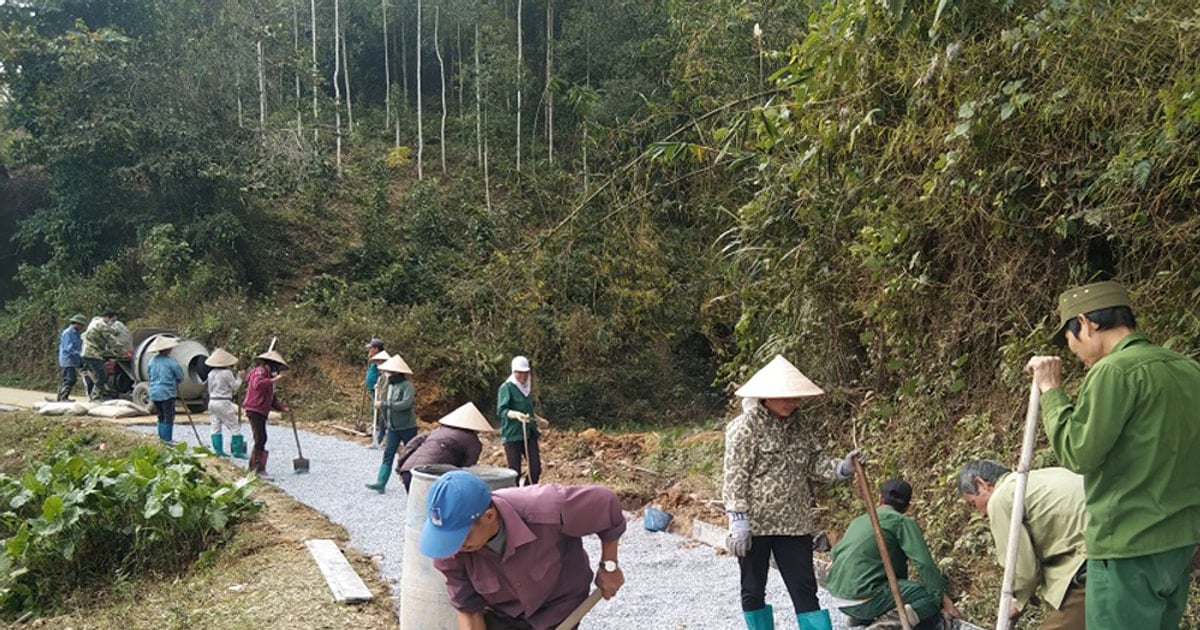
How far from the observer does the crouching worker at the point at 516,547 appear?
10.5ft

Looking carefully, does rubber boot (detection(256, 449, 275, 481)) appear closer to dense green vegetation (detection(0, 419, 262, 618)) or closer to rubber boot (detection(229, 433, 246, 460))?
rubber boot (detection(229, 433, 246, 460))

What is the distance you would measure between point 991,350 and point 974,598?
5.47 feet

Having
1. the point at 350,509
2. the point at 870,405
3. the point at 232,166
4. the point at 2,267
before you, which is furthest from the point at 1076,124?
the point at 2,267

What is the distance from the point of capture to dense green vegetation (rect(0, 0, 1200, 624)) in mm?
5293

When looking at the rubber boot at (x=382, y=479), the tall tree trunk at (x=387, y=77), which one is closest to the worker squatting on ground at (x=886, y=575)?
the rubber boot at (x=382, y=479)

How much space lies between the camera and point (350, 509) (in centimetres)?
907

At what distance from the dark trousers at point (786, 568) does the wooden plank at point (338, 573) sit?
2.65 metres

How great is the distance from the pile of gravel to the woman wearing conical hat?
2.53ft

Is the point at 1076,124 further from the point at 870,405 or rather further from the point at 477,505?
the point at 477,505

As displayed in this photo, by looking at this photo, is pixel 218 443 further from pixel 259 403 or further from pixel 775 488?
pixel 775 488

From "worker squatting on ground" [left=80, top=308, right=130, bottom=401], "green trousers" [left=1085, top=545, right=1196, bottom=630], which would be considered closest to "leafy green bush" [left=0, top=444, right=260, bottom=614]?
"green trousers" [left=1085, top=545, right=1196, bottom=630]

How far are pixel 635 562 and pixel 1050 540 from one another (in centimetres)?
364

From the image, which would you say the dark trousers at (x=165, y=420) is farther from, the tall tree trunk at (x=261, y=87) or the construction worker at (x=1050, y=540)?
the tall tree trunk at (x=261, y=87)

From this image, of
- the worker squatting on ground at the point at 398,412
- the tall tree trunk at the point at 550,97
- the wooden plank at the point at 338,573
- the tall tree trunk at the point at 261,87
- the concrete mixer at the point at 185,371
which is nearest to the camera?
the wooden plank at the point at 338,573
